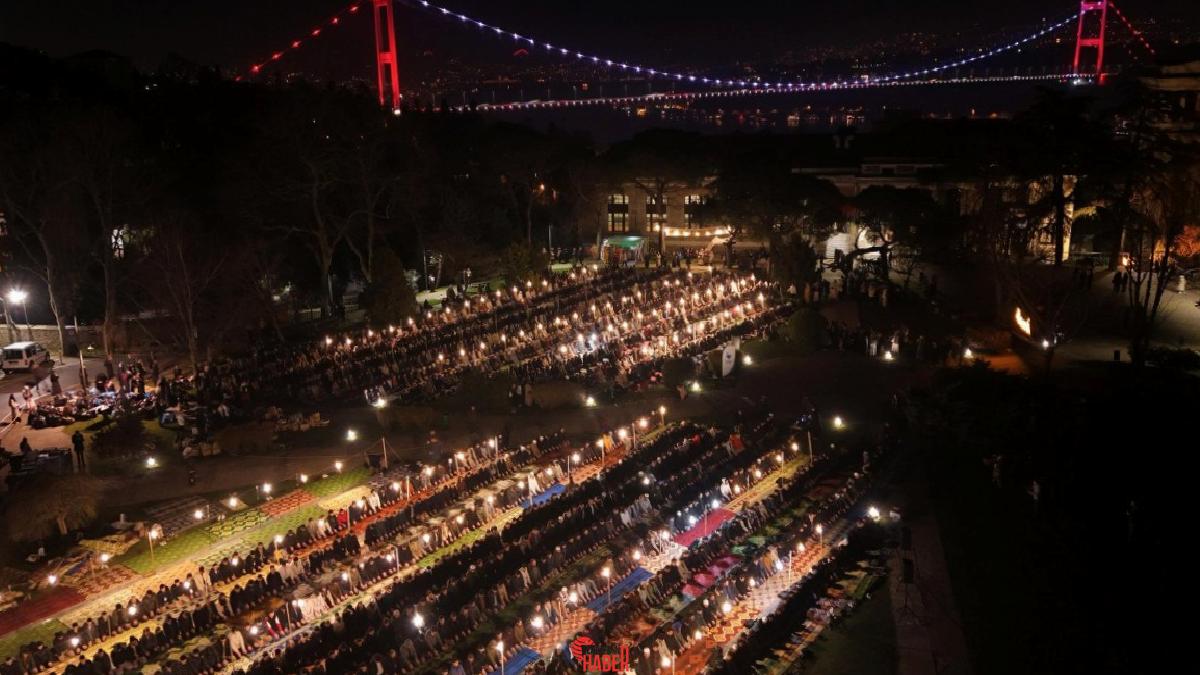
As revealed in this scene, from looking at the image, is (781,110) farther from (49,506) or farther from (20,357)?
(49,506)

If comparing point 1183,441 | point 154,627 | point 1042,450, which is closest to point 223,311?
point 154,627

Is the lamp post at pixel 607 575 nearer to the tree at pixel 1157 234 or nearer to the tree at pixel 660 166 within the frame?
the tree at pixel 1157 234

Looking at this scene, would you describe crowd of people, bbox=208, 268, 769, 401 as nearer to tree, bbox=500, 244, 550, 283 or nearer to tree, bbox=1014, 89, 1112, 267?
tree, bbox=500, 244, 550, 283

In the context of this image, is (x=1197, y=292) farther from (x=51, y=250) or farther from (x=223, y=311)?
(x=51, y=250)

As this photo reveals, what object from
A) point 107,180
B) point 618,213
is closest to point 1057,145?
point 618,213

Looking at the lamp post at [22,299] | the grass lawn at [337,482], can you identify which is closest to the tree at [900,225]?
the grass lawn at [337,482]

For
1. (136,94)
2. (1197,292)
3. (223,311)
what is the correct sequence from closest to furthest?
1. (223,311)
2. (1197,292)
3. (136,94)

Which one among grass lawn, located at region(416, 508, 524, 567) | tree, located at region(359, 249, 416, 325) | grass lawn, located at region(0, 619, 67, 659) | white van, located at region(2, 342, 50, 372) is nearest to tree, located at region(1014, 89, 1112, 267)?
tree, located at region(359, 249, 416, 325)
